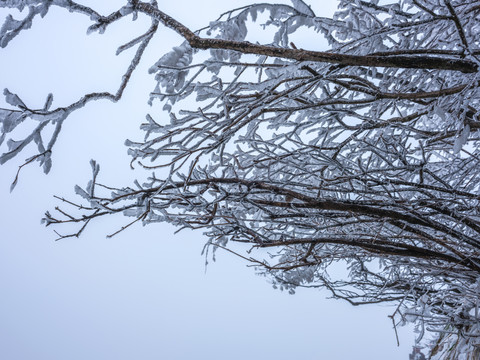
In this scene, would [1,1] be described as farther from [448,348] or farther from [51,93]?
[448,348]

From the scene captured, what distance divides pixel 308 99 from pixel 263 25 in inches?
21.3

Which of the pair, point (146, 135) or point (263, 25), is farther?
point (263, 25)

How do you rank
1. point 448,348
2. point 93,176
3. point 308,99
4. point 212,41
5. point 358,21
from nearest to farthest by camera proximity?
point 212,41, point 93,176, point 308,99, point 358,21, point 448,348

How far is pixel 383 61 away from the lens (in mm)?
1407

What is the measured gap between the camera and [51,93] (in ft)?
4.98

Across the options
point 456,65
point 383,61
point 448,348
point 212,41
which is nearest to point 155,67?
point 212,41

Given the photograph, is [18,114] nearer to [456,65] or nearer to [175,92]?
[175,92]

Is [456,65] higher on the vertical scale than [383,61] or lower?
higher

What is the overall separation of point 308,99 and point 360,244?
888mm

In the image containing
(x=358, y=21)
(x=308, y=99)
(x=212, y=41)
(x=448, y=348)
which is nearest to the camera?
(x=212, y=41)

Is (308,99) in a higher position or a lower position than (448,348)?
higher

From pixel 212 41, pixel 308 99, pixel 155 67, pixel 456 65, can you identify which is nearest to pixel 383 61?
pixel 456 65

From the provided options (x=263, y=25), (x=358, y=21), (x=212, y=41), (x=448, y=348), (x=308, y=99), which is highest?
(x=358, y=21)

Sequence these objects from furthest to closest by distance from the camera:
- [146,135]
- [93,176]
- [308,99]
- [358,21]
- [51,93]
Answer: [358,21], [308,99], [146,135], [93,176], [51,93]
